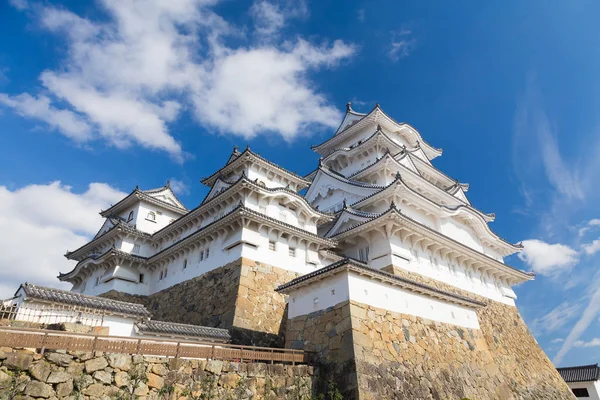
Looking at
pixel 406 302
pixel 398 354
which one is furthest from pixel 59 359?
pixel 406 302

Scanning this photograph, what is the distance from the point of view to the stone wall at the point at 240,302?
56.2ft

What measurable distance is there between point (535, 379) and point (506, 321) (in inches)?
188

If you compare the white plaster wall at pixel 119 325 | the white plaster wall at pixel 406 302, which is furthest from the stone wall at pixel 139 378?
the white plaster wall at pixel 119 325

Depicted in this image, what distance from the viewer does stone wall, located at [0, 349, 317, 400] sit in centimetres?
788

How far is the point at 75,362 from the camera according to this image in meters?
8.54

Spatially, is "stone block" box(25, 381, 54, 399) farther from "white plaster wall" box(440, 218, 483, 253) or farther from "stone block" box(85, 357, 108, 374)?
"white plaster wall" box(440, 218, 483, 253)

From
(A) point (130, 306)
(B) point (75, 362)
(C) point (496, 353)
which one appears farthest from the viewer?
(C) point (496, 353)

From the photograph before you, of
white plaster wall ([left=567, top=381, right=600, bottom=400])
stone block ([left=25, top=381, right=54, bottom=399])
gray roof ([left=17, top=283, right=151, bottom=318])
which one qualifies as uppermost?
gray roof ([left=17, top=283, right=151, bottom=318])

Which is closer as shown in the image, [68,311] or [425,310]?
[68,311]

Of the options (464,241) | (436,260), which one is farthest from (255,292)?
(464,241)

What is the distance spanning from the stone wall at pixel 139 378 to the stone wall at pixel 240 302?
5.56 meters

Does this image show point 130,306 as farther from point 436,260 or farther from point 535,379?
point 535,379

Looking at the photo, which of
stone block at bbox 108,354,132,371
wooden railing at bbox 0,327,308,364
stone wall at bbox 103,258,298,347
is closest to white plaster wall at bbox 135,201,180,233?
stone wall at bbox 103,258,298,347

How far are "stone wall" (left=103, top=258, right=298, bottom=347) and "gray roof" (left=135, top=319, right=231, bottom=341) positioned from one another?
1.26 meters
